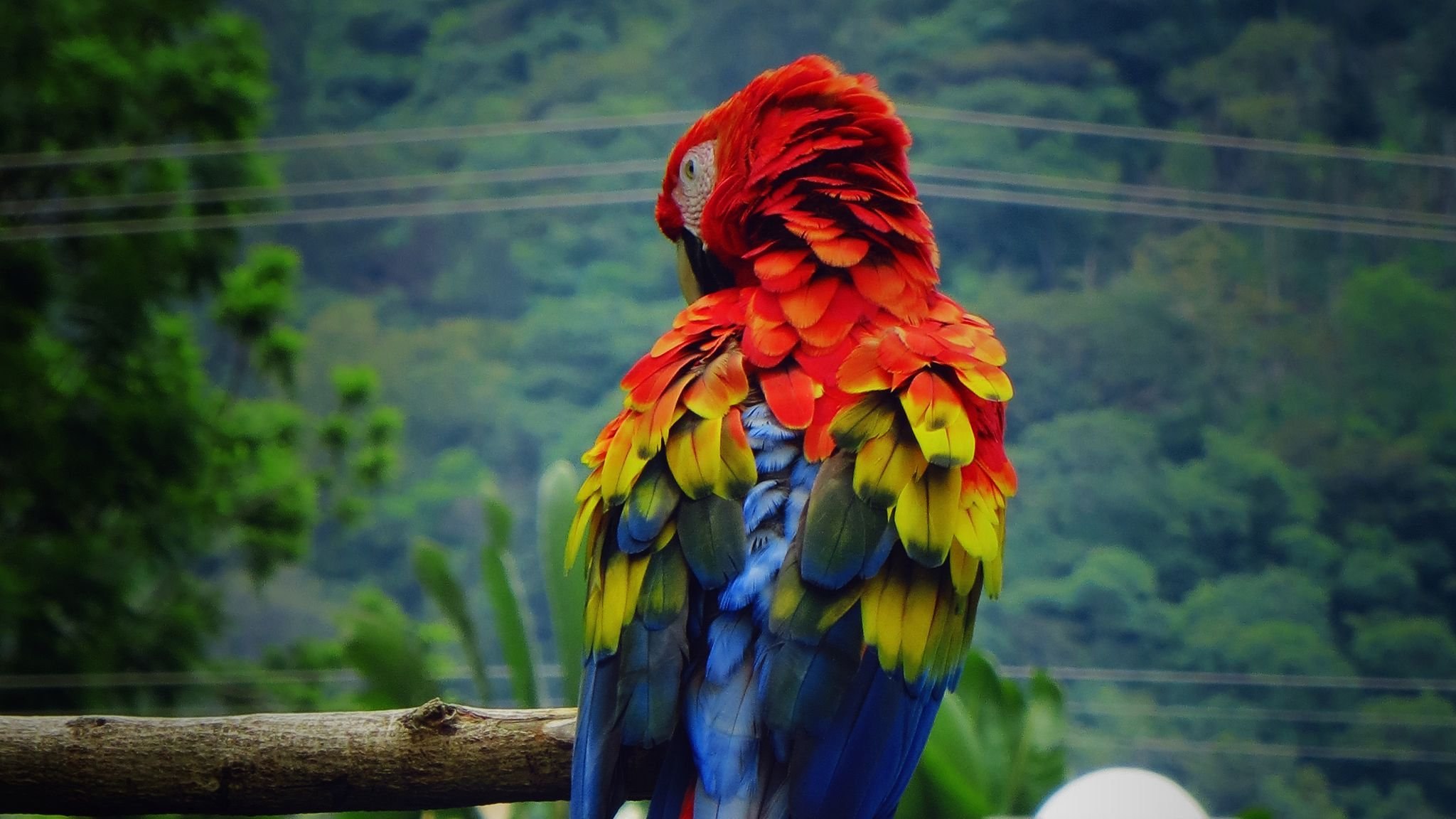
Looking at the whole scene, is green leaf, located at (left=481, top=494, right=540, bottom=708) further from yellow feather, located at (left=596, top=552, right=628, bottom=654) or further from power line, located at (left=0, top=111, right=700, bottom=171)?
power line, located at (left=0, top=111, right=700, bottom=171)

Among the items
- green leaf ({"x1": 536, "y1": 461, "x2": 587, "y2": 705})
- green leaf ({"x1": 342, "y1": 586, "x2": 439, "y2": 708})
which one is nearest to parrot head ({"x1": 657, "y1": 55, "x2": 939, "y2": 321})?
green leaf ({"x1": 536, "y1": 461, "x2": 587, "y2": 705})

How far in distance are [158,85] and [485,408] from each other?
267 cm

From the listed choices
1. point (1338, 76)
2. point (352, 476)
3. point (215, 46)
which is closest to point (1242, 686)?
point (1338, 76)

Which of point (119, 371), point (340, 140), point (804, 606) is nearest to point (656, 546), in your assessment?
point (804, 606)

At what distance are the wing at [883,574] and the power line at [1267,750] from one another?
14.0 ft

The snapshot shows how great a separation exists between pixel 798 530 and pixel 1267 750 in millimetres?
4841

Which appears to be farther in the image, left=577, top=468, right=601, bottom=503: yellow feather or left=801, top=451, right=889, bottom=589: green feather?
left=577, top=468, right=601, bottom=503: yellow feather

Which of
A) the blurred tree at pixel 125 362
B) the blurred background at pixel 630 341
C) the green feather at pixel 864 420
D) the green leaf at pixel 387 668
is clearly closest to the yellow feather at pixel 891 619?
the green feather at pixel 864 420

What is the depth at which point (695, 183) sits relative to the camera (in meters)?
1.27

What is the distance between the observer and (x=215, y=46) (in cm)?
430

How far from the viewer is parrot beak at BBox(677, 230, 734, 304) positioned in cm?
125

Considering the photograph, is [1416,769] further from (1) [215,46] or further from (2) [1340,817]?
(1) [215,46]

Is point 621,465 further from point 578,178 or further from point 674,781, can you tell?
point 578,178

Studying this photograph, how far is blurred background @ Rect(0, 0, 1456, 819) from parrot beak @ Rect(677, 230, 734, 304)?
111 cm
